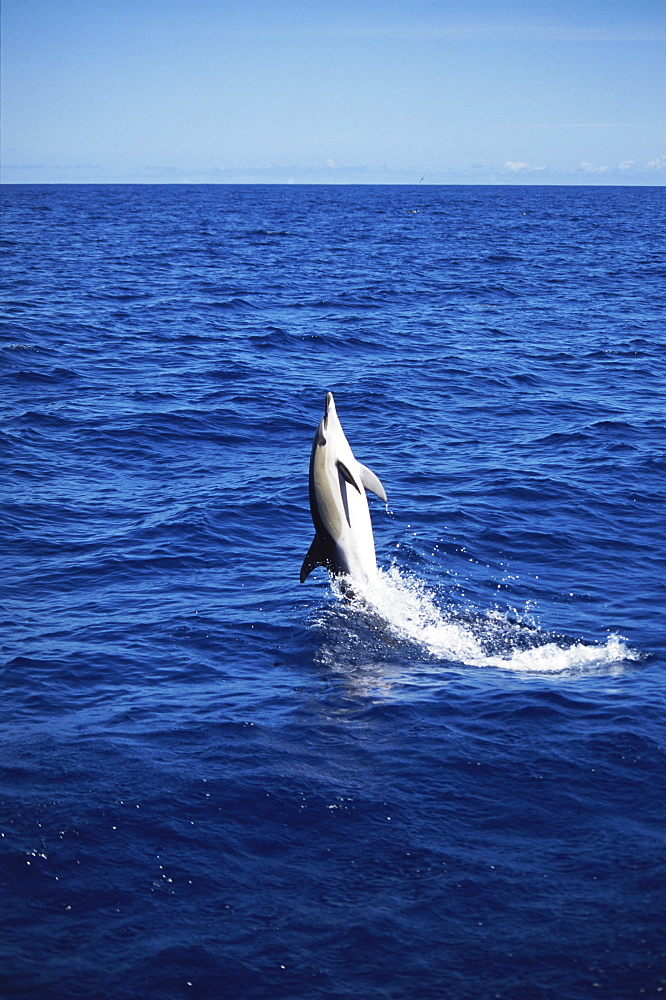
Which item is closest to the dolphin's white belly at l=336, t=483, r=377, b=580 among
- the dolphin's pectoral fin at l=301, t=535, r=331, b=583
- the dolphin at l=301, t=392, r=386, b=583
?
the dolphin at l=301, t=392, r=386, b=583

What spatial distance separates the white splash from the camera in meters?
12.0

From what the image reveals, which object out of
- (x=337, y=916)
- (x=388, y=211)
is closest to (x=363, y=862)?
(x=337, y=916)

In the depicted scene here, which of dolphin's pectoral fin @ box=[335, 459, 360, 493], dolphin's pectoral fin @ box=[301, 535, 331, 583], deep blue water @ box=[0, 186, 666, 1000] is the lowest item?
deep blue water @ box=[0, 186, 666, 1000]

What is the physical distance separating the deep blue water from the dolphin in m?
1.03

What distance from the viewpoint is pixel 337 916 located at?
297 inches

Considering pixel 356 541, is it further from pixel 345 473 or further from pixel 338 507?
pixel 345 473

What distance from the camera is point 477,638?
12.8 metres

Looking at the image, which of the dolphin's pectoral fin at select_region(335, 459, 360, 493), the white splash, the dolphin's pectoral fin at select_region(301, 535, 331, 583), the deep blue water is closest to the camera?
the deep blue water

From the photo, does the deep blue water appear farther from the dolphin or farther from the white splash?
the dolphin

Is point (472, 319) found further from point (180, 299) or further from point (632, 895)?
point (632, 895)

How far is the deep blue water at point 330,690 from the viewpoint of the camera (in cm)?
734

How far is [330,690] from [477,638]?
247 cm

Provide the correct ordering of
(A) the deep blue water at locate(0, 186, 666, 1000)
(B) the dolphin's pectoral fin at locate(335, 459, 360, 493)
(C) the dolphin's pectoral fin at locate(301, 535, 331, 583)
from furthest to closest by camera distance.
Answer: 1. (C) the dolphin's pectoral fin at locate(301, 535, 331, 583)
2. (B) the dolphin's pectoral fin at locate(335, 459, 360, 493)
3. (A) the deep blue water at locate(0, 186, 666, 1000)

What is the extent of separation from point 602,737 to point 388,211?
120744 mm
